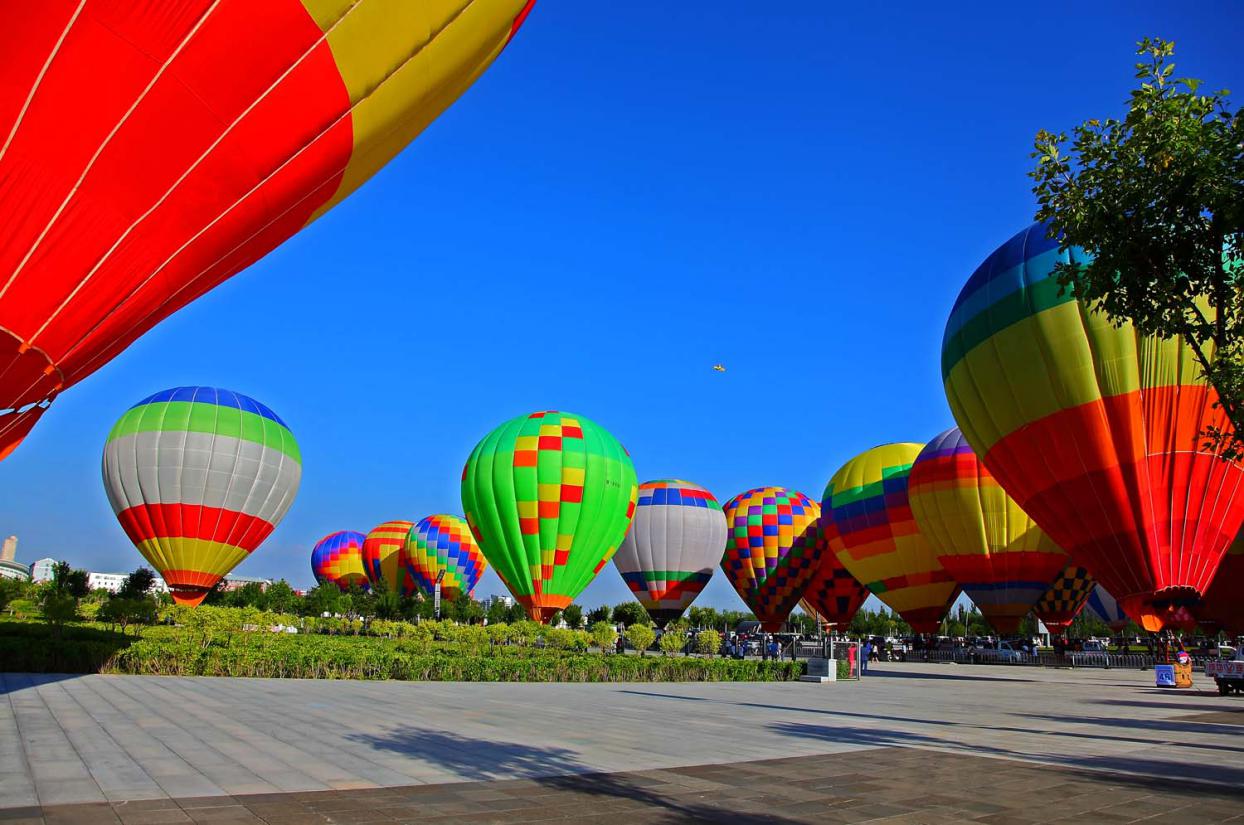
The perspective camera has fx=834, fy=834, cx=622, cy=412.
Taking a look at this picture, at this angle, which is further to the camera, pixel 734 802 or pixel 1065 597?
pixel 1065 597

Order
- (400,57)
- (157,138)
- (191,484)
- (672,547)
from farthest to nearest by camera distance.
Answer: (672,547), (191,484), (400,57), (157,138)

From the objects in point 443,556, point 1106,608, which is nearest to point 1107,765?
point 443,556

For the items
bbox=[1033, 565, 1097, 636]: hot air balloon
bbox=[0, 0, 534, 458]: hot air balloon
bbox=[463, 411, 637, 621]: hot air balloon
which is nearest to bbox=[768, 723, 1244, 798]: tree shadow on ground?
bbox=[0, 0, 534, 458]: hot air balloon

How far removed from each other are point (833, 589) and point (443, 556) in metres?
35.0

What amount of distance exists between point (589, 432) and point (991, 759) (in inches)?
1090

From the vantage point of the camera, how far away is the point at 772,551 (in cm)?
5209

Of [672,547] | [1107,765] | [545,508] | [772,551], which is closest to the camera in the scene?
[1107,765]

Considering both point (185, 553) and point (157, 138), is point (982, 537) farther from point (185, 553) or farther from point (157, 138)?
point (157, 138)

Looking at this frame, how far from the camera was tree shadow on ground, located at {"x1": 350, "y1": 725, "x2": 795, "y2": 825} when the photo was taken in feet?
21.6

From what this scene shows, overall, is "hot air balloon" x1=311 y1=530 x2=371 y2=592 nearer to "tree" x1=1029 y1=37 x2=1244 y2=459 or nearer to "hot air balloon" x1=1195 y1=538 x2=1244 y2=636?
"hot air balloon" x1=1195 y1=538 x2=1244 y2=636

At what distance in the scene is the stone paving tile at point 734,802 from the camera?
604 centimetres

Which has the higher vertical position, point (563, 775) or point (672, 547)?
point (672, 547)

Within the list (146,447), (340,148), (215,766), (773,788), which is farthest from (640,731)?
(146,447)

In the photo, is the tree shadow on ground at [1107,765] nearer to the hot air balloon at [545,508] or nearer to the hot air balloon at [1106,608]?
the hot air balloon at [545,508]
